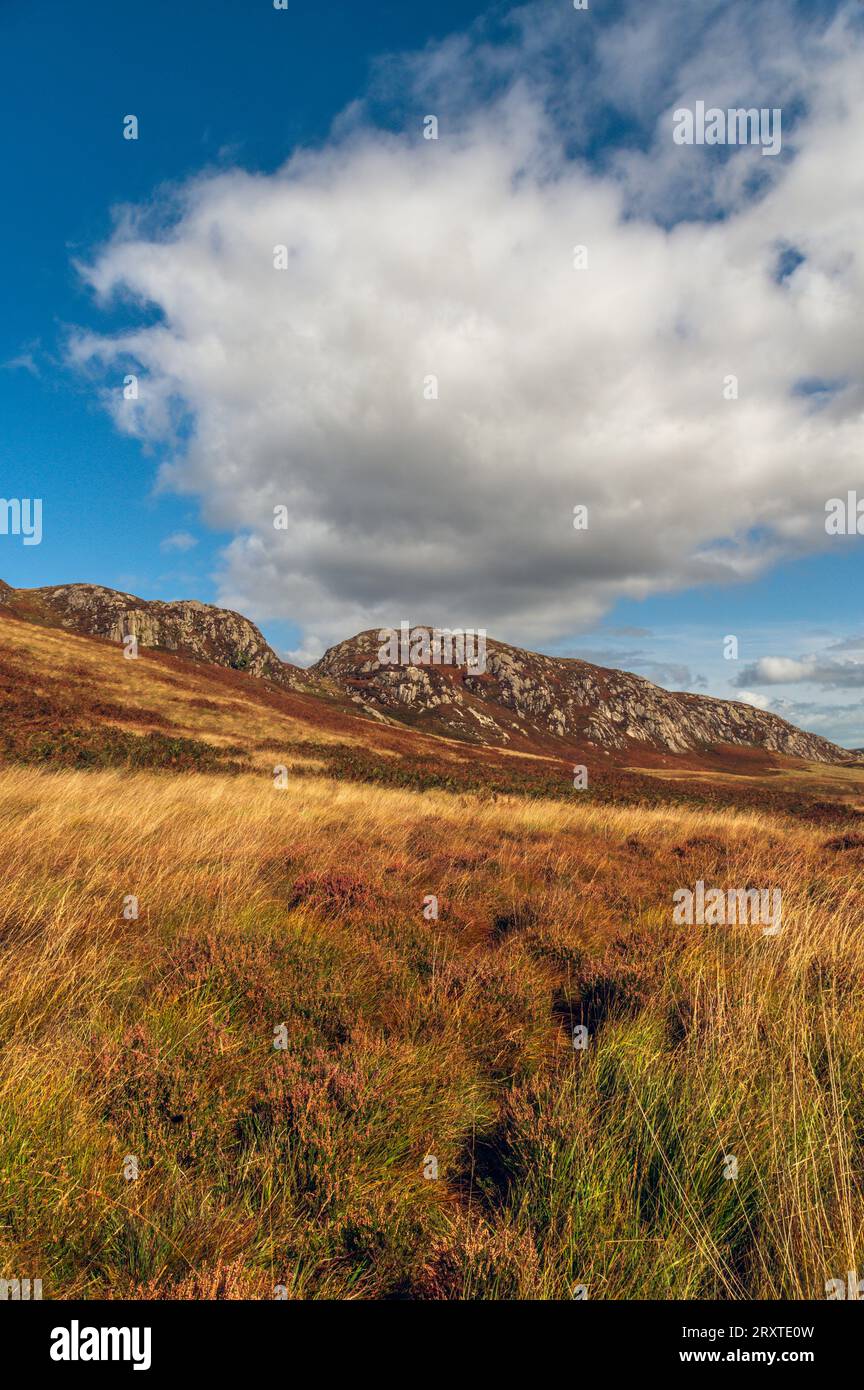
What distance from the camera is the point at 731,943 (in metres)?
5.42

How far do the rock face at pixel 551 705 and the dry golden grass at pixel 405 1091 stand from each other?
284ft

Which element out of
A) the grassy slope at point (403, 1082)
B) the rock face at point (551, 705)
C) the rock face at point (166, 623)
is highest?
the rock face at point (166, 623)

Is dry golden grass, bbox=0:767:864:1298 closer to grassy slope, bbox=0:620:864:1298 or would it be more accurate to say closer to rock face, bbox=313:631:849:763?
grassy slope, bbox=0:620:864:1298

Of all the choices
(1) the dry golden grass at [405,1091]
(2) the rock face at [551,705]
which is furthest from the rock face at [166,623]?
(1) the dry golden grass at [405,1091]

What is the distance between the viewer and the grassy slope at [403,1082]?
2213 mm

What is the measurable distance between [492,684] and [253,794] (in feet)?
366

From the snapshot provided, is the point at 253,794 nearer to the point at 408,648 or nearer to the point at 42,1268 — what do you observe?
the point at 42,1268

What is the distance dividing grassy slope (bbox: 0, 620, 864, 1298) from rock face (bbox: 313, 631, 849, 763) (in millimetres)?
85885

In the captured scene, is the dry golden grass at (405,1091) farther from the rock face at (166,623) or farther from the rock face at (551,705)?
the rock face at (551,705)

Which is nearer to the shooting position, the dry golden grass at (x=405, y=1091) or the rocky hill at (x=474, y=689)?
the dry golden grass at (x=405, y=1091)

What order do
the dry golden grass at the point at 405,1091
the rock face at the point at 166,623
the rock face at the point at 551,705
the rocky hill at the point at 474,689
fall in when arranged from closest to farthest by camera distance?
the dry golden grass at the point at 405,1091, the rock face at the point at 166,623, the rocky hill at the point at 474,689, the rock face at the point at 551,705

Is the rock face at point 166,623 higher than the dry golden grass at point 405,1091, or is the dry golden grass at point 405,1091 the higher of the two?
the rock face at point 166,623

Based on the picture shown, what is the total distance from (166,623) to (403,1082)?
10314cm
